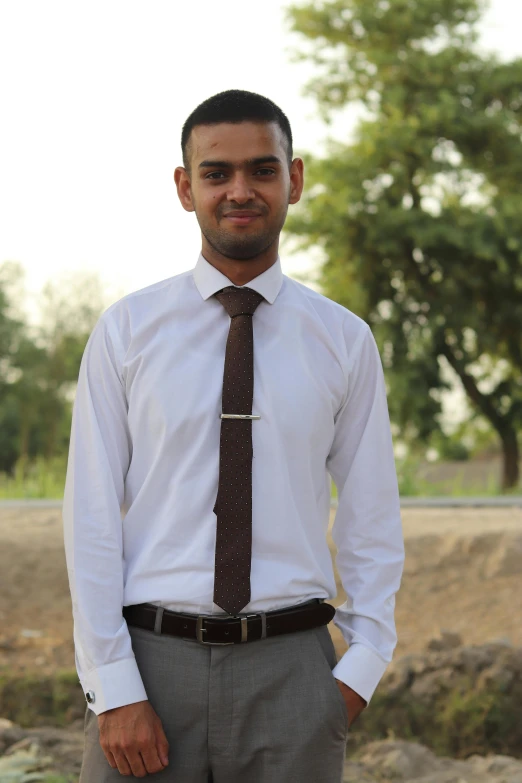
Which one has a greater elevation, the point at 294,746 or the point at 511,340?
the point at 511,340

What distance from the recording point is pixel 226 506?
242 cm

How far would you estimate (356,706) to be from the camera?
255 centimetres

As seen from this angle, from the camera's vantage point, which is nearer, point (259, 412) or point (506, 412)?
point (259, 412)

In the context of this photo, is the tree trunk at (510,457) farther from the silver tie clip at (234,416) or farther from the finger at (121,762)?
the finger at (121,762)

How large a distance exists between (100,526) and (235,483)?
13.5 inches

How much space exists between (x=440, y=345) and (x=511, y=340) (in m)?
2.06

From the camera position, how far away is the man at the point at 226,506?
238 centimetres

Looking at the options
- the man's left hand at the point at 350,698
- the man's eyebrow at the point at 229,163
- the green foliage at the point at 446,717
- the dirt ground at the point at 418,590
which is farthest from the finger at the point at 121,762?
the dirt ground at the point at 418,590

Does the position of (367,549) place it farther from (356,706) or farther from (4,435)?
(4,435)

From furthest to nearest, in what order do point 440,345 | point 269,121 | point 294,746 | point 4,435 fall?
point 4,435 → point 440,345 → point 269,121 → point 294,746

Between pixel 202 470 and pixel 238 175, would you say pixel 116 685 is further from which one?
pixel 238 175

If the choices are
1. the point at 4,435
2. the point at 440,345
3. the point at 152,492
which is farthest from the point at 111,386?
the point at 4,435

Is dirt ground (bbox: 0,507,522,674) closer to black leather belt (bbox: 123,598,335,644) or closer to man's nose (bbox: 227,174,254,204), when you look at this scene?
black leather belt (bbox: 123,598,335,644)

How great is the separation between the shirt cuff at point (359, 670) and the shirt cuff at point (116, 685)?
0.51 meters
